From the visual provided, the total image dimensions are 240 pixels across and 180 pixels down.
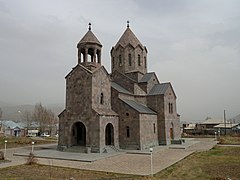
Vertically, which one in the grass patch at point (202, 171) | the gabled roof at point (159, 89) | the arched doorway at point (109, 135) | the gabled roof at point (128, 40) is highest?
the gabled roof at point (128, 40)

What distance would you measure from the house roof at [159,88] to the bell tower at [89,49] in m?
9.67

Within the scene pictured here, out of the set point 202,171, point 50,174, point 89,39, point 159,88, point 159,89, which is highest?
point 89,39

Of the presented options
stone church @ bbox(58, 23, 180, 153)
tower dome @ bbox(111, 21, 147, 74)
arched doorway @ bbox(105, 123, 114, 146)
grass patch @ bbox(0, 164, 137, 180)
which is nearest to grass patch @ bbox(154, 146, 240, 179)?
grass patch @ bbox(0, 164, 137, 180)

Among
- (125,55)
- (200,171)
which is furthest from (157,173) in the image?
(125,55)

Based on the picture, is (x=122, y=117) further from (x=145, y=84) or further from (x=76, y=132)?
(x=145, y=84)

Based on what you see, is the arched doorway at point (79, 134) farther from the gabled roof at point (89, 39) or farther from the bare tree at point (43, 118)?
the bare tree at point (43, 118)

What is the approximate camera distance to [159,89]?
3350cm

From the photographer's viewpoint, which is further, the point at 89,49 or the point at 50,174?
the point at 89,49

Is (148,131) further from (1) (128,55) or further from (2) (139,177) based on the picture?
(2) (139,177)

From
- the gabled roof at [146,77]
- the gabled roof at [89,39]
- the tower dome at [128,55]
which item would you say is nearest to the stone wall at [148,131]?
the gabled roof at [146,77]

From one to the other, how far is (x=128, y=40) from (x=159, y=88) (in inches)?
328

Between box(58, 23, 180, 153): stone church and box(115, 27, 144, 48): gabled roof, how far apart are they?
16 cm

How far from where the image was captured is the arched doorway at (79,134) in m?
26.1

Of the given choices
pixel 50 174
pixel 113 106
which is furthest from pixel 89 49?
pixel 50 174
